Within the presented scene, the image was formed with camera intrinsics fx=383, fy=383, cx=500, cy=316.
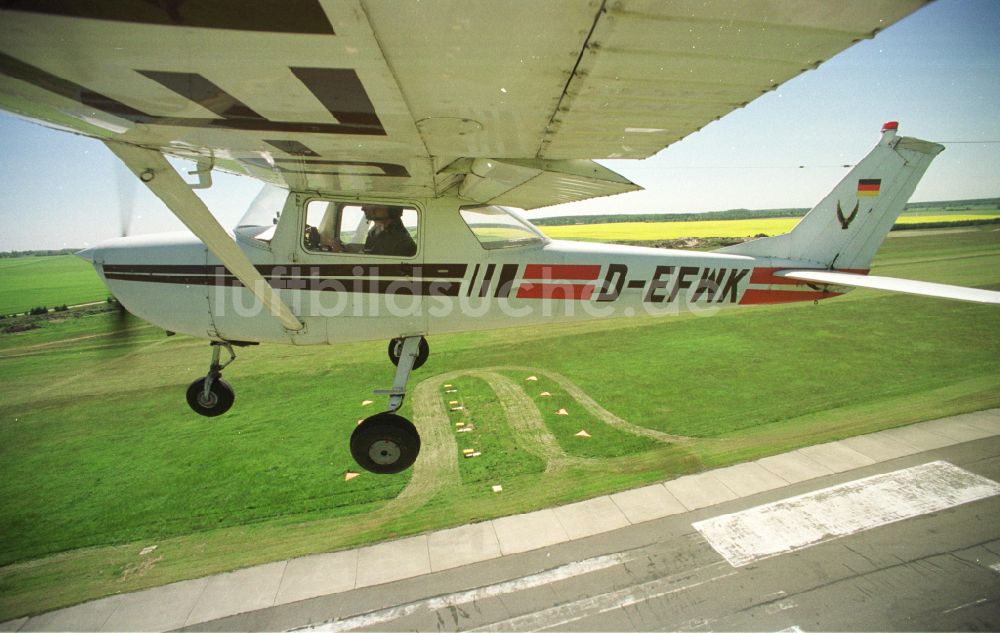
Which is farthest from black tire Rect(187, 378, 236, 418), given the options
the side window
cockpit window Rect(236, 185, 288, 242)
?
the side window

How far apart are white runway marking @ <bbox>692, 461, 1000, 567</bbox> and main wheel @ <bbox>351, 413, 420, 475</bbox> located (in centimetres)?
309

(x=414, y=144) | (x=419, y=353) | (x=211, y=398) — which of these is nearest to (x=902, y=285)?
(x=414, y=144)

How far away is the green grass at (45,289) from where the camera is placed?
17.1 metres

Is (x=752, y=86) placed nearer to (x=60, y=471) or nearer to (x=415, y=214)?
(x=415, y=214)

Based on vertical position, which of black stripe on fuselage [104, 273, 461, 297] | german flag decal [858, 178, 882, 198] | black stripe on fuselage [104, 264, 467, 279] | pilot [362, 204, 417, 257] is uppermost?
german flag decal [858, 178, 882, 198]

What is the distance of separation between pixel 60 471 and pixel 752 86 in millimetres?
8196

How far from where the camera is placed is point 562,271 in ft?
13.9

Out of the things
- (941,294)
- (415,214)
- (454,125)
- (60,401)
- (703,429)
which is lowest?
(60,401)

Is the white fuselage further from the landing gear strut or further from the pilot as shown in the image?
the landing gear strut

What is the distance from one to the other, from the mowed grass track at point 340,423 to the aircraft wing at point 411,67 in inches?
148

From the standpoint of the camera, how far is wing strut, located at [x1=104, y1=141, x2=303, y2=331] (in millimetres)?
2354

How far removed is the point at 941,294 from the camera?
3795 millimetres

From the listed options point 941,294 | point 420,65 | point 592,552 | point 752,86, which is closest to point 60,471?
point 592,552

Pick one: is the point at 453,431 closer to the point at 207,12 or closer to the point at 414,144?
the point at 414,144
